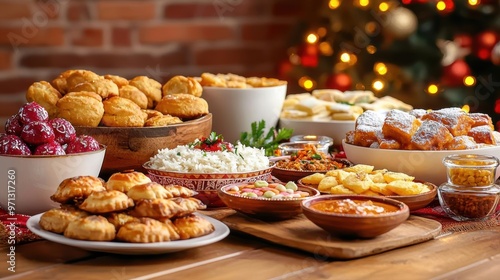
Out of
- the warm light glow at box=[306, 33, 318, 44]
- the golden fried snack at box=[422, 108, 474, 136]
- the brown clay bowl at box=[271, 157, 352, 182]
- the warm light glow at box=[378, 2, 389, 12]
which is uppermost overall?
the warm light glow at box=[378, 2, 389, 12]

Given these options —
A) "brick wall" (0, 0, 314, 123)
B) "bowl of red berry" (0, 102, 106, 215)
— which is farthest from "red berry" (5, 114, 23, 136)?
"brick wall" (0, 0, 314, 123)

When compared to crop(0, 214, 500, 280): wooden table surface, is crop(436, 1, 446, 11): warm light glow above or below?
above

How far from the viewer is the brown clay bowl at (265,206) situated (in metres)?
1.59

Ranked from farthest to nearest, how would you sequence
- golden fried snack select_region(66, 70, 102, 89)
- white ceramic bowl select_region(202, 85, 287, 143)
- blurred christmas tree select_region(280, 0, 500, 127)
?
blurred christmas tree select_region(280, 0, 500, 127), white ceramic bowl select_region(202, 85, 287, 143), golden fried snack select_region(66, 70, 102, 89)

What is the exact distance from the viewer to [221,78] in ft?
8.25

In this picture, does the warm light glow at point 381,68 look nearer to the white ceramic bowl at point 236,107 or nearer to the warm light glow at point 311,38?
the warm light glow at point 311,38

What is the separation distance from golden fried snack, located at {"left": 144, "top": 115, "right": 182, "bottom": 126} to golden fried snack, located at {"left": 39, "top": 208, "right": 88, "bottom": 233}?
23.2 inches

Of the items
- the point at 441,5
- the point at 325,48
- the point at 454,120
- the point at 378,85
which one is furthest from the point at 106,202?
the point at 325,48

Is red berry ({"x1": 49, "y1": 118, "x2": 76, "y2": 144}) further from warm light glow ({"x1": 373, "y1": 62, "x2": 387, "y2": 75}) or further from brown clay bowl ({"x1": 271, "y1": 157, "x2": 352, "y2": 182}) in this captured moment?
warm light glow ({"x1": 373, "y1": 62, "x2": 387, "y2": 75})

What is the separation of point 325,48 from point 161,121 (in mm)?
2425

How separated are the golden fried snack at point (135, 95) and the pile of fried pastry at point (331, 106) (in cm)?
63

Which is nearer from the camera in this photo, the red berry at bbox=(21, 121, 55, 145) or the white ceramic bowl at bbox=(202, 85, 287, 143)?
the red berry at bbox=(21, 121, 55, 145)

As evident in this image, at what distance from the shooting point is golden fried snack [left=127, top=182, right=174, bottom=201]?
146 cm

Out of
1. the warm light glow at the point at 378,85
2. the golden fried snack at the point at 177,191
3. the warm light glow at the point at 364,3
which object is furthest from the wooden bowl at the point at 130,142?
the warm light glow at the point at 364,3
